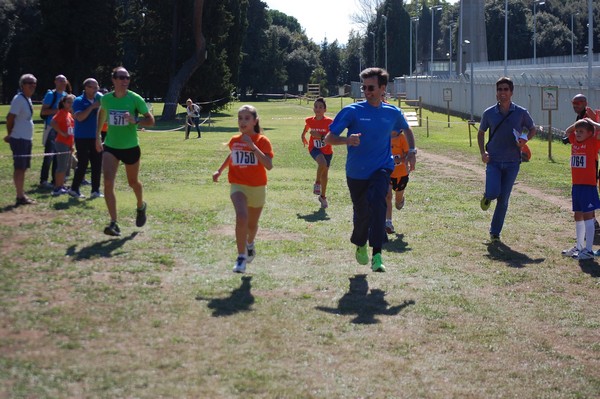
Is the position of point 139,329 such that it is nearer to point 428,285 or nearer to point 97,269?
point 97,269

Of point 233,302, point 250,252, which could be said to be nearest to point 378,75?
point 250,252

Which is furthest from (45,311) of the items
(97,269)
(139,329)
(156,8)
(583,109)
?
(156,8)

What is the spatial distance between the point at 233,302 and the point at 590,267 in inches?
204

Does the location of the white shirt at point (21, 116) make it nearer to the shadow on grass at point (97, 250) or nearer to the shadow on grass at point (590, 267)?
the shadow on grass at point (97, 250)

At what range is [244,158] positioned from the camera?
9617 mm

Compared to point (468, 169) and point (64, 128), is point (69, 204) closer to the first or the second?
point (64, 128)

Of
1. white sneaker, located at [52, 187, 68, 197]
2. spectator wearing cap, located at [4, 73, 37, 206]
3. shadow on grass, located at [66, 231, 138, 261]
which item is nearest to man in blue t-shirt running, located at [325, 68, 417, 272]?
shadow on grass, located at [66, 231, 138, 261]

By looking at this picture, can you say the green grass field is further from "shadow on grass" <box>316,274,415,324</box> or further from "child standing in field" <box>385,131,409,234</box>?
"child standing in field" <box>385,131,409,234</box>

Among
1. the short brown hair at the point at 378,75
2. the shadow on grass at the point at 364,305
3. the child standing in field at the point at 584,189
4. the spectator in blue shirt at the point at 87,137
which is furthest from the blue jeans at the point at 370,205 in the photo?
the spectator in blue shirt at the point at 87,137

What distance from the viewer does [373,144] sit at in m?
9.76

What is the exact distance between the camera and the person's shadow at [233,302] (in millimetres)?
8156

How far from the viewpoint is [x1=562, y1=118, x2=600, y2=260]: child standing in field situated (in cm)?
1186

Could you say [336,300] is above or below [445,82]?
below

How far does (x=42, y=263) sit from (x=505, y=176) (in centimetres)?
663
